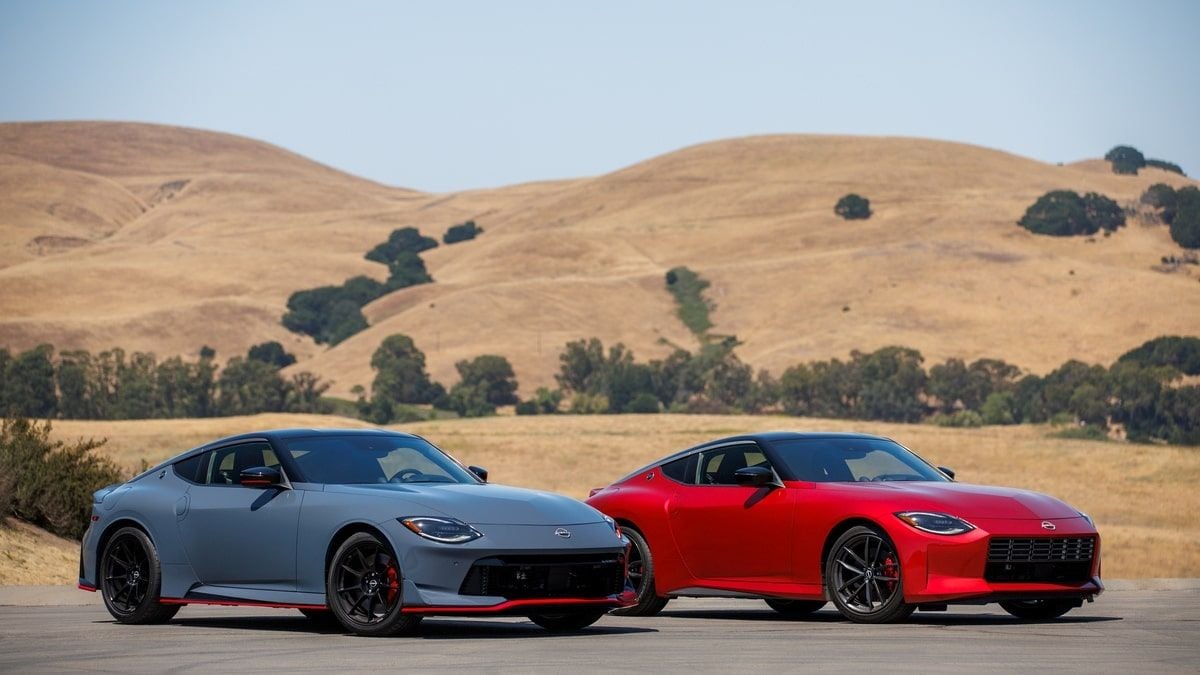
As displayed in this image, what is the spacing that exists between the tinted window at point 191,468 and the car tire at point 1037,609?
241 inches

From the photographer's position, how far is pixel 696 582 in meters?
15.0

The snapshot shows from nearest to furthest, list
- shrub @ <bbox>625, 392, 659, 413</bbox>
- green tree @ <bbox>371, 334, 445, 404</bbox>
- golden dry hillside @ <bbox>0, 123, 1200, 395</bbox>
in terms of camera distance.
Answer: shrub @ <bbox>625, 392, 659, 413</bbox>
green tree @ <bbox>371, 334, 445, 404</bbox>
golden dry hillside @ <bbox>0, 123, 1200, 395</bbox>

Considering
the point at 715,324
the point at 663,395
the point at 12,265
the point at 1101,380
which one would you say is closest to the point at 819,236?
the point at 715,324

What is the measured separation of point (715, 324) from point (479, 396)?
28.7m

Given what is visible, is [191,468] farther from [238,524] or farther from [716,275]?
[716,275]

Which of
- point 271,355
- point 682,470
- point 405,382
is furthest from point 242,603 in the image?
point 271,355

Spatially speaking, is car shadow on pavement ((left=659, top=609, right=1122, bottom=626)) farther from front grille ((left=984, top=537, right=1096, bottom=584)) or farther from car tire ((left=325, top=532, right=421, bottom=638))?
car tire ((left=325, top=532, right=421, bottom=638))

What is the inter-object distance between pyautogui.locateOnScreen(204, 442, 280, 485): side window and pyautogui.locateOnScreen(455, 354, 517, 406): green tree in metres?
99.6

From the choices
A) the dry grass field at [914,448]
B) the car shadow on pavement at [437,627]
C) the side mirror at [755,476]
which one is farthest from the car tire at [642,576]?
the dry grass field at [914,448]

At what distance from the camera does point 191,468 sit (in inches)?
552

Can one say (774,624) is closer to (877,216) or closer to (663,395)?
(663,395)

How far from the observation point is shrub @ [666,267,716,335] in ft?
450

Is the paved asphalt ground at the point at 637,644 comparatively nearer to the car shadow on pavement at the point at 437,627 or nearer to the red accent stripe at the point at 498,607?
the car shadow on pavement at the point at 437,627

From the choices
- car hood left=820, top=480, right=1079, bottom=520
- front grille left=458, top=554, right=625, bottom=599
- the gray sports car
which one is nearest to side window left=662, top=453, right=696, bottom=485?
car hood left=820, top=480, right=1079, bottom=520
